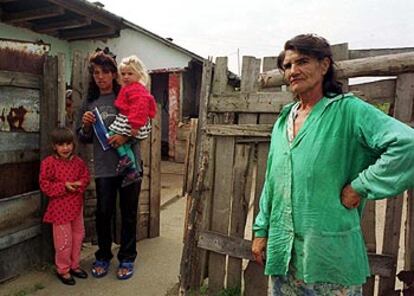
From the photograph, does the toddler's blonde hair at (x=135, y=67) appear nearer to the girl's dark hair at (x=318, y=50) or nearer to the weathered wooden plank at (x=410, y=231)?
the girl's dark hair at (x=318, y=50)

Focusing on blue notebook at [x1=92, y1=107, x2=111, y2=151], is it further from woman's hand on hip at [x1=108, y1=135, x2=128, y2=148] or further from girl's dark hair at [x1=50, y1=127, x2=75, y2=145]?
girl's dark hair at [x1=50, y1=127, x2=75, y2=145]

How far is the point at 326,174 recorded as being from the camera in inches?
61.4

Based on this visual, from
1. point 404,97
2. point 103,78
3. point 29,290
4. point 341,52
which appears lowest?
point 29,290

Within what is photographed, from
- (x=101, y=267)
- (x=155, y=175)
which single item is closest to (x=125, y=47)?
(x=155, y=175)

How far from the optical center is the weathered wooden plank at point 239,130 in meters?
2.70

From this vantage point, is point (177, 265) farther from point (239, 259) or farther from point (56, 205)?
point (56, 205)

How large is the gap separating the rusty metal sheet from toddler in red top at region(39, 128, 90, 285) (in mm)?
299

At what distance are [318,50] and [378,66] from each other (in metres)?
0.99

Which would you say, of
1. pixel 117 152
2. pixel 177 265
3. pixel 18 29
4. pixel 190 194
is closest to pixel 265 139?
pixel 190 194

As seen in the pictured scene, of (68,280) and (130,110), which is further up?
(130,110)

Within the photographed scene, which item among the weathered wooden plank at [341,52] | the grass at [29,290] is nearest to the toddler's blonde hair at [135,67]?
the weathered wooden plank at [341,52]

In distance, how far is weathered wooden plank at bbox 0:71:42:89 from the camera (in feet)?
10.2

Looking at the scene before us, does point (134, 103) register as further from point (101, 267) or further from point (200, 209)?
point (101, 267)

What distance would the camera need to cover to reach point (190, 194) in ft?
10.2
